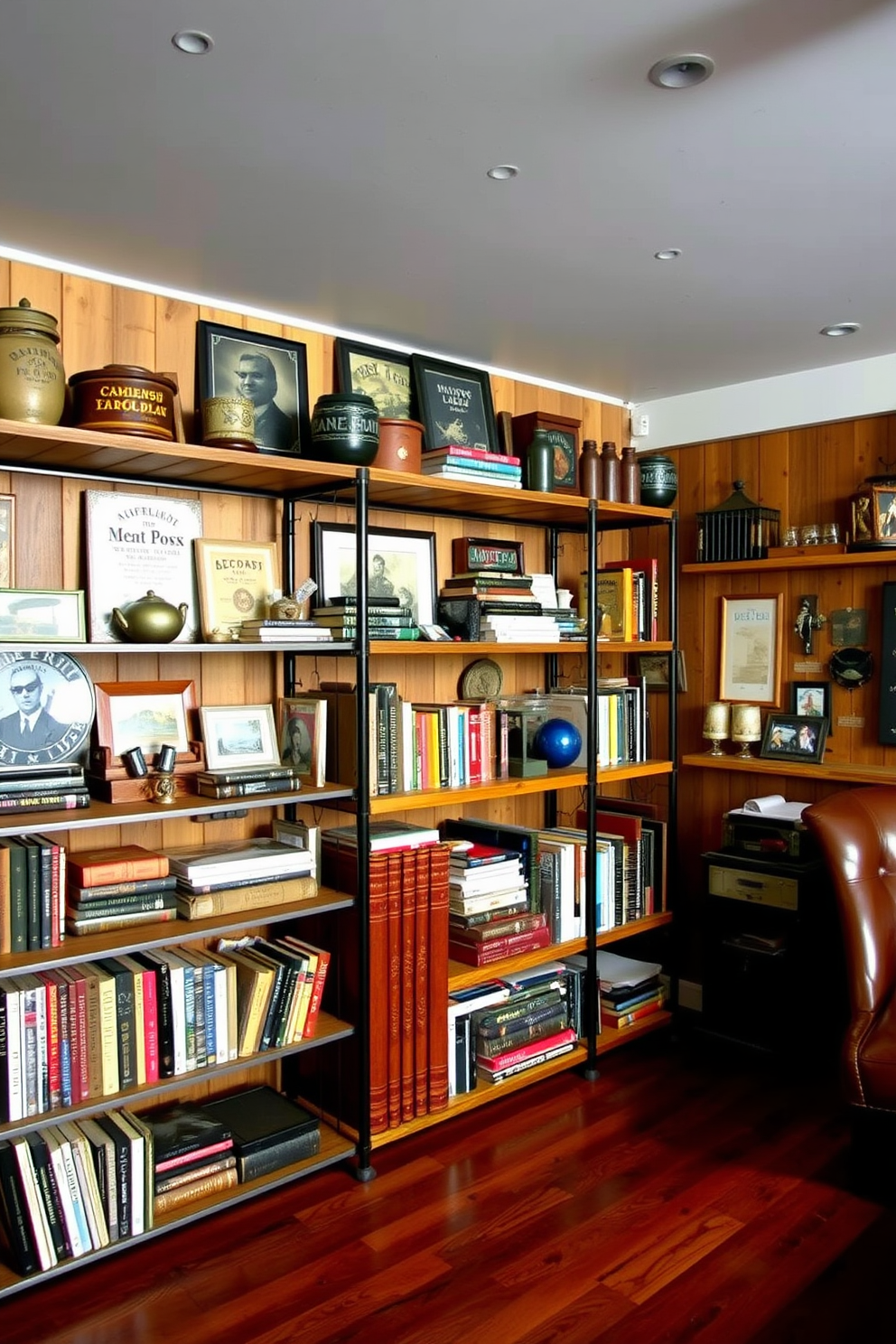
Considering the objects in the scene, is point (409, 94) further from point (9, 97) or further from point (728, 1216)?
point (728, 1216)

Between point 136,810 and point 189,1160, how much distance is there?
0.91 meters

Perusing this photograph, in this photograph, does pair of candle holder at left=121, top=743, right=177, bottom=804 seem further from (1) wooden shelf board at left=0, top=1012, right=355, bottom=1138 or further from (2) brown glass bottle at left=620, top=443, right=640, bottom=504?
(2) brown glass bottle at left=620, top=443, right=640, bottom=504

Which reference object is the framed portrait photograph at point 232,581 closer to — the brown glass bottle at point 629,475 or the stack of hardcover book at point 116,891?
the stack of hardcover book at point 116,891

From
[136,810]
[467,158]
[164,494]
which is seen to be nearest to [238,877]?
[136,810]

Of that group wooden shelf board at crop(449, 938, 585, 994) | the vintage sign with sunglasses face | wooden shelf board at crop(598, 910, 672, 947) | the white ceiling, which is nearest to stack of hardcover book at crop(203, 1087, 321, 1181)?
wooden shelf board at crop(449, 938, 585, 994)

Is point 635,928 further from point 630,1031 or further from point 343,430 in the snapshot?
point 343,430

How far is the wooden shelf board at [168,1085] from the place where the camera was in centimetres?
215

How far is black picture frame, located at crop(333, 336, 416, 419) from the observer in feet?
10.2

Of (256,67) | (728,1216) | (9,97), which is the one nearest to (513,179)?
(256,67)

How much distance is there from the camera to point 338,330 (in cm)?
313

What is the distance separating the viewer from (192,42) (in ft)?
5.33

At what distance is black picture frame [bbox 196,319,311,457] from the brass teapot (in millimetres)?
552

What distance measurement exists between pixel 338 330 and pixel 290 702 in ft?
3.87

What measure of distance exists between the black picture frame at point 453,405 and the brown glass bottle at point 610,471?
0.39 meters
